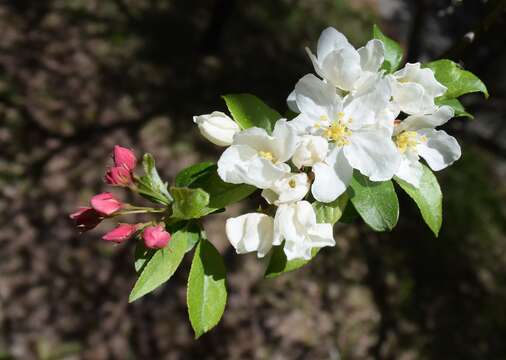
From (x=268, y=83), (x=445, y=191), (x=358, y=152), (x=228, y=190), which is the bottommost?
(x=445, y=191)

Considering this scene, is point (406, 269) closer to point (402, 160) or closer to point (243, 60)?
point (243, 60)

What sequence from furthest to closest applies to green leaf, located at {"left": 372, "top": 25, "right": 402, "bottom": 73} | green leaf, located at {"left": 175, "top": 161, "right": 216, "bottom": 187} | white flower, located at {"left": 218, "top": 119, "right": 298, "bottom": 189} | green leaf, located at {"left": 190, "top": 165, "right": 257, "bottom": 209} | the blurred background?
the blurred background, green leaf, located at {"left": 372, "top": 25, "right": 402, "bottom": 73}, green leaf, located at {"left": 175, "top": 161, "right": 216, "bottom": 187}, green leaf, located at {"left": 190, "top": 165, "right": 257, "bottom": 209}, white flower, located at {"left": 218, "top": 119, "right": 298, "bottom": 189}

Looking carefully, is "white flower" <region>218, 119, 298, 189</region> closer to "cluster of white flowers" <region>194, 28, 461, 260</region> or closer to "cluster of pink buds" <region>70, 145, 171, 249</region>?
"cluster of white flowers" <region>194, 28, 461, 260</region>

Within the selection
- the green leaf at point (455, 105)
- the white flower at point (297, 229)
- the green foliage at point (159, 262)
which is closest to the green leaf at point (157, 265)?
the green foliage at point (159, 262)

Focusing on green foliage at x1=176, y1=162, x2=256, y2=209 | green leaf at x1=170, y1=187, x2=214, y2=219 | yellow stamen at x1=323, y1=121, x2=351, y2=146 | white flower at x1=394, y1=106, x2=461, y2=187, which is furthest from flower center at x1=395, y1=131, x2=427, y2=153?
green leaf at x1=170, y1=187, x2=214, y2=219

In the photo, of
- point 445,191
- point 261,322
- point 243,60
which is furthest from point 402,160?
point 243,60

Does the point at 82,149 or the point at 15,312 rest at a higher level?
the point at 82,149

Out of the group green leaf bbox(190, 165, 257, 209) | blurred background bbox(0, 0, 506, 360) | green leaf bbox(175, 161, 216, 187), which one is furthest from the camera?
blurred background bbox(0, 0, 506, 360)
